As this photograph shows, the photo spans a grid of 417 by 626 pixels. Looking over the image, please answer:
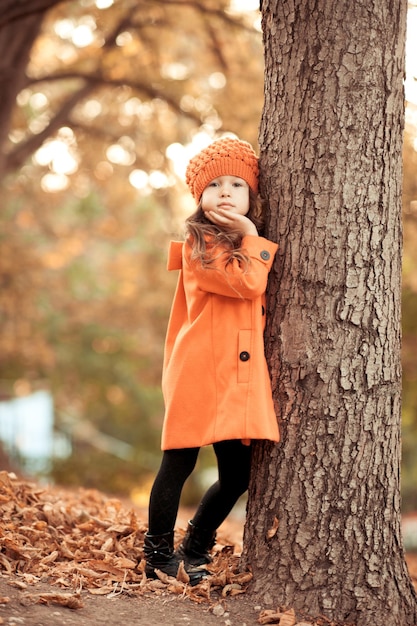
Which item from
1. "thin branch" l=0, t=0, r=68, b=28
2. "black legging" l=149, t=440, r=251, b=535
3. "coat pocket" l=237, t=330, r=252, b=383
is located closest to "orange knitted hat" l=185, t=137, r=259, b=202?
"coat pocket" l=237, t=330, r=252, b=383

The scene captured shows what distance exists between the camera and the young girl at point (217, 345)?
9.82 feet

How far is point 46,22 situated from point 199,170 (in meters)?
5.81

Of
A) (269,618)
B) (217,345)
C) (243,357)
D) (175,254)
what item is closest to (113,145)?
(175,254)

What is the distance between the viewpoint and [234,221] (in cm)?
309

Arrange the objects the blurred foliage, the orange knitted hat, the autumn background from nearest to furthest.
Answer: the orange knitted hat → the autumn background → the blurred foliage

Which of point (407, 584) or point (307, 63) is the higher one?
point (307, 63)

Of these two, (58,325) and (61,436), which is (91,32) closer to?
(58,325)

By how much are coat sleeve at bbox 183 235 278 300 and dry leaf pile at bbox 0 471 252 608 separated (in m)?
1.24

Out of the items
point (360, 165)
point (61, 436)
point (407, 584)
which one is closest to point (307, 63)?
point (360, 165)

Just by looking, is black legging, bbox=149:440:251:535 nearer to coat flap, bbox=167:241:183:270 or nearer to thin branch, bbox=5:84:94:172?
coat flap, bbox=167:241:183:270

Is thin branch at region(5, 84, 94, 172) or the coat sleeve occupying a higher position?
thin branch at region(5, 84, 94, 172)

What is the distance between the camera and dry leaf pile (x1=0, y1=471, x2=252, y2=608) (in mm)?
3051

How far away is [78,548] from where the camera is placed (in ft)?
11.4

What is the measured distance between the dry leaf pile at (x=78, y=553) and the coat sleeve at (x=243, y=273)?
124cm
